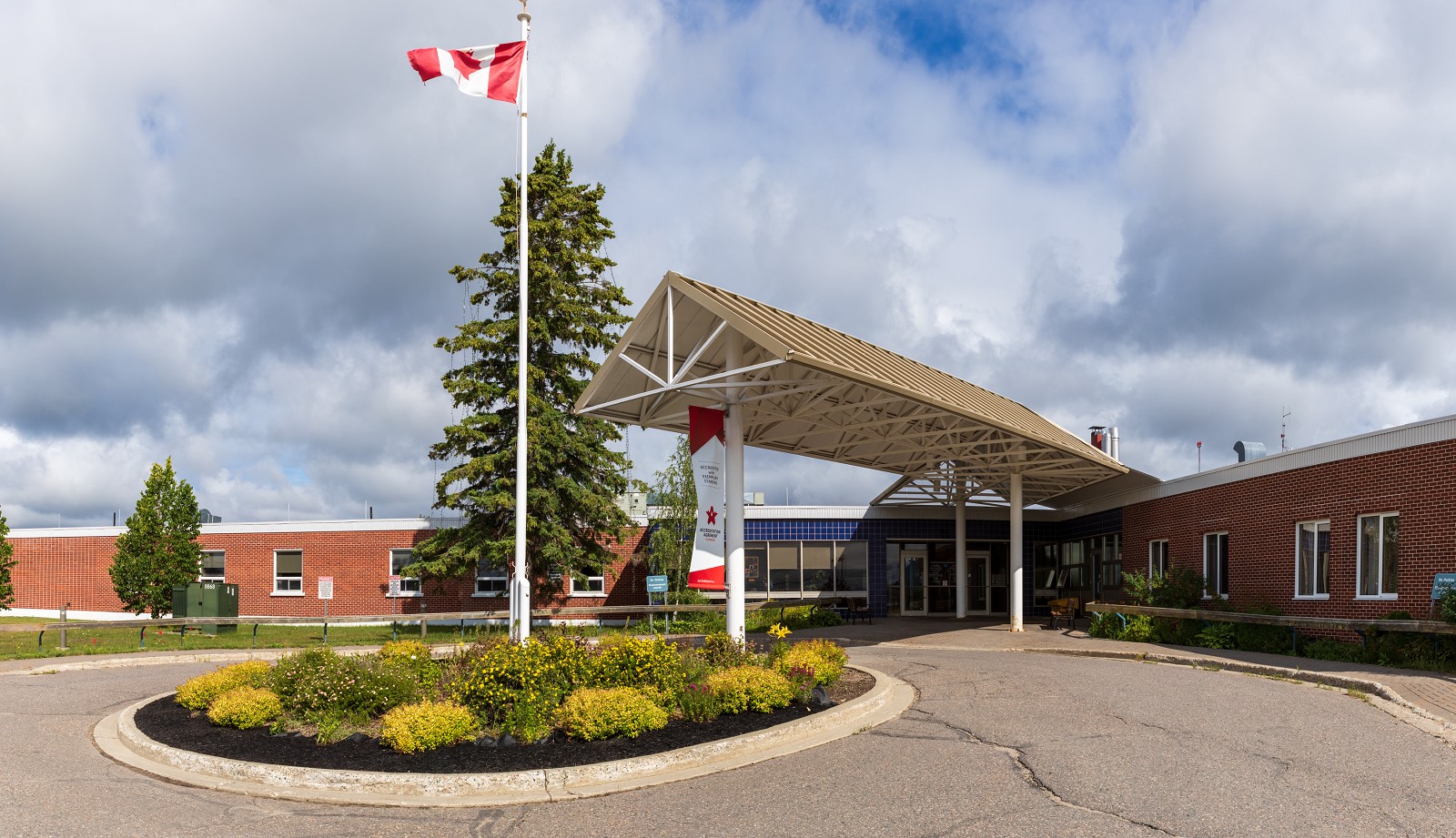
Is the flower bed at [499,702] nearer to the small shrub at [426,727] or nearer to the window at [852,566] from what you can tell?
the small shrub at [426,727]

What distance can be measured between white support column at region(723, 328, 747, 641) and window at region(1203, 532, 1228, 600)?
12444 mm

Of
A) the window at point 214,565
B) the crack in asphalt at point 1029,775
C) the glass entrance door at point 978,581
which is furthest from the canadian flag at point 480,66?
the window at point 214,565

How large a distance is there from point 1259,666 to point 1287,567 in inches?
203

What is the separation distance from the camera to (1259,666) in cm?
1490

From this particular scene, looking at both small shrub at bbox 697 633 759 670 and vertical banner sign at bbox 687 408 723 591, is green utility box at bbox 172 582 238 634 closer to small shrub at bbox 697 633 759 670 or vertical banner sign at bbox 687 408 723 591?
vertical banner sign at bbox 687 408 723 591

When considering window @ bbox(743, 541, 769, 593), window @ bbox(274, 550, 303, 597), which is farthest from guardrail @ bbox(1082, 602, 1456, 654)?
window @ bbox(274, 550, 303, 597)

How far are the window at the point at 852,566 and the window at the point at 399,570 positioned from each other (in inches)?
→ 522

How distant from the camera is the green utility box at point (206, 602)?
26.1 metres

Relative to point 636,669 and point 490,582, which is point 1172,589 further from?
point 490,582

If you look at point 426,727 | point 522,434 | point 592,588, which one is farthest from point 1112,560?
point 426,727

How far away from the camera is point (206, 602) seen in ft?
86.6

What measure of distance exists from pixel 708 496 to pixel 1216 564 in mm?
13405

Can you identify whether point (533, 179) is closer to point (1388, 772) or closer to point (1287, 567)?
point (1287, 567)

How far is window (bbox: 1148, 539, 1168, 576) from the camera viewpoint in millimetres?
24589
